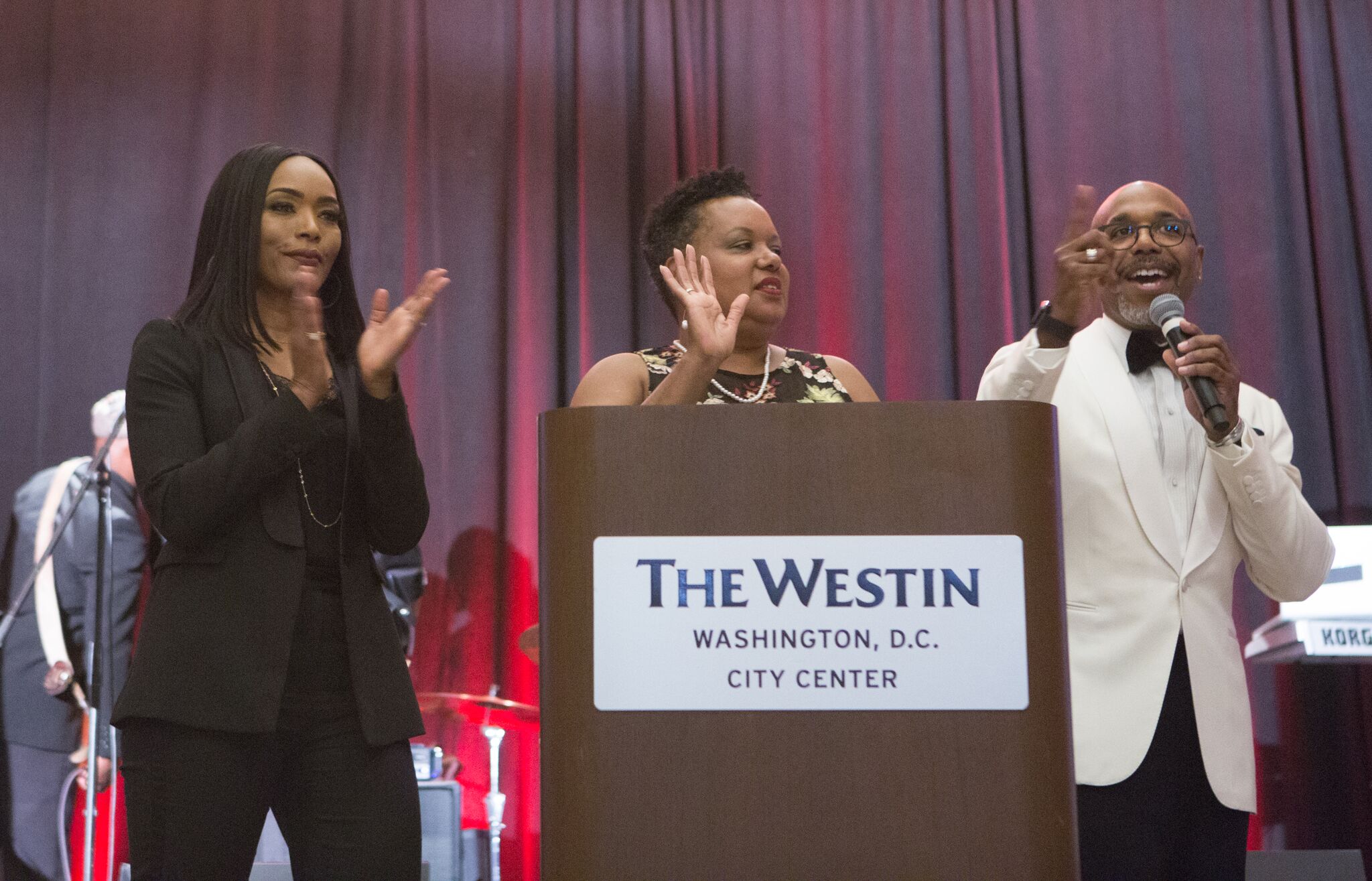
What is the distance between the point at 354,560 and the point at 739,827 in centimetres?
69

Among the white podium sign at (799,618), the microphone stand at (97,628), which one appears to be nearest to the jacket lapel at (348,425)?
the white podium sign at (799,618)

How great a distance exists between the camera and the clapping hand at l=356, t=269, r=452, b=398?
1.55 meters

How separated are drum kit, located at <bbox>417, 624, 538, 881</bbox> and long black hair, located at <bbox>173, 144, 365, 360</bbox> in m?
2.08

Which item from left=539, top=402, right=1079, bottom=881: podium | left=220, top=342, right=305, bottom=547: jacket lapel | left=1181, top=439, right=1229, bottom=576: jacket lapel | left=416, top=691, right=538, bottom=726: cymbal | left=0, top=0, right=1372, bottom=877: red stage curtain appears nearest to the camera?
left=539, top=402, right=1079, bottom=881: podium

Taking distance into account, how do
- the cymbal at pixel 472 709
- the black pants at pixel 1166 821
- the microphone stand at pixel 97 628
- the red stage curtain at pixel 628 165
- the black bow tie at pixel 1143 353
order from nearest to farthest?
the black pants at pixel 1166 821 < the black bow tie at pixel 1143 353 < the microphone stand at pixel 97 628 < the cymbal at pixel 472 709 < the red stage curtain at pixel 628 165

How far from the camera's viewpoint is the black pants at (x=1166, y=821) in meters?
1.88

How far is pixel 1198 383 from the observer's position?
183 cm

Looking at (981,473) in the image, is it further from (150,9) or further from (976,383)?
(150,9)

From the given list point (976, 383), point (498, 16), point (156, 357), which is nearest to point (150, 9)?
point (498, 16)

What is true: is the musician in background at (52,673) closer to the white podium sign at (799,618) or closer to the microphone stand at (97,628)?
the microphone stand at (97,628)

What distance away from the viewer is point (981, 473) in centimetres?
118

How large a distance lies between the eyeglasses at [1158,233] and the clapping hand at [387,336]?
1225 millimetres

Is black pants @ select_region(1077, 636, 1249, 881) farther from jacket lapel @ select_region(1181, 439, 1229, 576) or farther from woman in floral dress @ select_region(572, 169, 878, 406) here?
woman in floral dress @ select_region(572, 169, 878, 406)

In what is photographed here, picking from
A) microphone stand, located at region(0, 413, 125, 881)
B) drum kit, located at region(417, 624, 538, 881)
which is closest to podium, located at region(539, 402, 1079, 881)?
microphone stand, located at region(0, 413, 125, 881)
